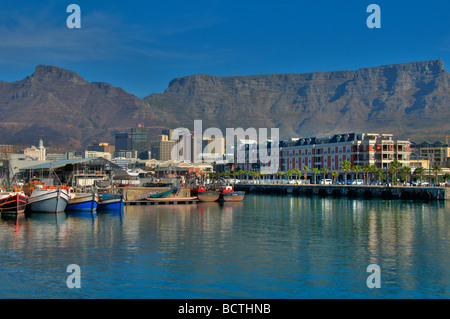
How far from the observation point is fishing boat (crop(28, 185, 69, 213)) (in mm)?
80812

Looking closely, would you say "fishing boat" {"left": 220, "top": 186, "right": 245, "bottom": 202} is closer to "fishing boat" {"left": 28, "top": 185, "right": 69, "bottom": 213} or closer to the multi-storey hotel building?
"fishing boat" {"left": 28, "top": 185, "right": 69, "bottom": 213}

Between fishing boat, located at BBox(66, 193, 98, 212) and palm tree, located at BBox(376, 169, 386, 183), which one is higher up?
palm tree, located at BBox(376, 169, 386, 183)

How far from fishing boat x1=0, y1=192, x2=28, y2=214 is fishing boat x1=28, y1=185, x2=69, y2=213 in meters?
1.69

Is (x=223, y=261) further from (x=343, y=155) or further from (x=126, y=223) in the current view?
(x=343, y=155)

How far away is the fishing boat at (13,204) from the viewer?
258ft

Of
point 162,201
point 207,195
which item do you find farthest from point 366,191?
point 162,201

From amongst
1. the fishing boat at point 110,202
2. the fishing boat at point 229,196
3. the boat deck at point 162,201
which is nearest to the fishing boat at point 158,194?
the boat deck at point 162,201

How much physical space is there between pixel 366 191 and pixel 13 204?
92148mm

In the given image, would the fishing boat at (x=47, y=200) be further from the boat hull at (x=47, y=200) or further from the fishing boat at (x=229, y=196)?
the fishing boat at (x=229, y=196)

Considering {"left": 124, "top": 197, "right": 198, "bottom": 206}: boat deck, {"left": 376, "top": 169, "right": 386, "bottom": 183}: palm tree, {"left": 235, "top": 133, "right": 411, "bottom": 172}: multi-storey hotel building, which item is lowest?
{"left": 124, "top": 197, "right": 198, "bottom": 206}: boat deck

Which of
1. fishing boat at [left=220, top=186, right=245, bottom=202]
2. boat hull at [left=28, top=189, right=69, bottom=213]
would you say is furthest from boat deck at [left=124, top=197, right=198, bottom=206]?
boat hull at [left=28, top=189, right=69, bottom=213]

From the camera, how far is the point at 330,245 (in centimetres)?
4888

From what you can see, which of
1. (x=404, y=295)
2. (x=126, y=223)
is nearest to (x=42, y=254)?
(x=126, y=223)

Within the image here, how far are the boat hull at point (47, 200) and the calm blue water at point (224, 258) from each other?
9.31m
